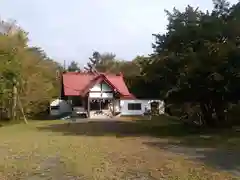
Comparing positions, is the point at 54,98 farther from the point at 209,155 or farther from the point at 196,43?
the point at 209,155

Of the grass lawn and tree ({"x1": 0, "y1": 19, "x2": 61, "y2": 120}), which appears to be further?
tree ({"x1": 0, "y1": 19, "x2": 61, "y2": 120})

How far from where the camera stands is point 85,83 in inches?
1847

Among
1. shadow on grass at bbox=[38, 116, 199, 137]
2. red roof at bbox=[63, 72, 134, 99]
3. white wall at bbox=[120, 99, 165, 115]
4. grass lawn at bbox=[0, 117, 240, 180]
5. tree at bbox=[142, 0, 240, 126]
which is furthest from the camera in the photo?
white wall at bbox=[120, 99, 165, 115]

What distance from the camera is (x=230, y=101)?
22344 millimetres

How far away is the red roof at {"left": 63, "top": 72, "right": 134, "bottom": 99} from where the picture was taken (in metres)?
42.6

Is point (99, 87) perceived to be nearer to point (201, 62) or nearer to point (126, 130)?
point (126, 130)

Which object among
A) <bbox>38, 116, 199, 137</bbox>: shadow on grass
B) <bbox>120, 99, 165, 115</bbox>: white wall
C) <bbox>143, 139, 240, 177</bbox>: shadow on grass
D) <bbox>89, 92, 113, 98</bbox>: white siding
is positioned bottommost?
<bbox>143, 139, 240, 177</bbox>: shadow on grass

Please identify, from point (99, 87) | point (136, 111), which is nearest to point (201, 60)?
point (99, 87)

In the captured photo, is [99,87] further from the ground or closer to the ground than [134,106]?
further from the ground

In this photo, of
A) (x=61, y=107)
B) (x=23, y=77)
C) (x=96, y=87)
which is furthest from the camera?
(x=61, y=107)

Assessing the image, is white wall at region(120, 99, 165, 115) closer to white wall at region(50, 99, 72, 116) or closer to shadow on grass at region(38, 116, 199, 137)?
white wall at region(50, 99, 72, 116)

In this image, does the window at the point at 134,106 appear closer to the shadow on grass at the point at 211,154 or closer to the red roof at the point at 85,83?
the red roof at the point at 85,83

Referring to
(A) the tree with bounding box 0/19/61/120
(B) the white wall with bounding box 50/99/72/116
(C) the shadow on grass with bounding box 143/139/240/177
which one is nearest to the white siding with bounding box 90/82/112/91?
(A) the tree with bounding box 0/19/61/120

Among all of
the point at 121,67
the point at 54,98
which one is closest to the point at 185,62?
the point at 54,98
